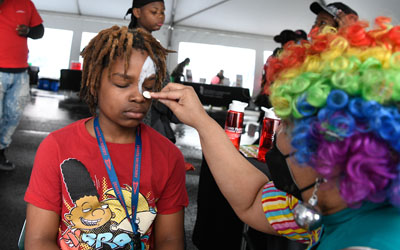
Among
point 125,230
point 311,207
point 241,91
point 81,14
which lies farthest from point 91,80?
point 81,14

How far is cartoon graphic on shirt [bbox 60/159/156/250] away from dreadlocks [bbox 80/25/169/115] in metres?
0.36

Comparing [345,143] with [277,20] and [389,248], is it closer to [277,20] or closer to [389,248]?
[389,248]

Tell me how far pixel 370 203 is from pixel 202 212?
1.54 m

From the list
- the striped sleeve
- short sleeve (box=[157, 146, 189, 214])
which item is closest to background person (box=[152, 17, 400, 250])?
the striped sleeve

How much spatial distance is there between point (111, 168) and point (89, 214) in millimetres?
193

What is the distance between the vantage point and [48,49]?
51.9 feet

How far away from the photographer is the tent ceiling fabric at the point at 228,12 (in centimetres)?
1195

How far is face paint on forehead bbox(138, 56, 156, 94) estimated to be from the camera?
1.41 metres

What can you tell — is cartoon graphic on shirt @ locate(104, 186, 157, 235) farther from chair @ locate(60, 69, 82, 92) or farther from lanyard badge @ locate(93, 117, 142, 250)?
chair @ locate(60, 69, 82, 92)

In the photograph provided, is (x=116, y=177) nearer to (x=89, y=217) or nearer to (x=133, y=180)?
(x=133, y=180)

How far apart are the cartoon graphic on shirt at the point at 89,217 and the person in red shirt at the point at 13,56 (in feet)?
8.28

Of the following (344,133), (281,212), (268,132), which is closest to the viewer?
(344,133)

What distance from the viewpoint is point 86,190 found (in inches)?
51.5

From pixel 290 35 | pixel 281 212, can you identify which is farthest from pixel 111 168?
pixel 290 35
